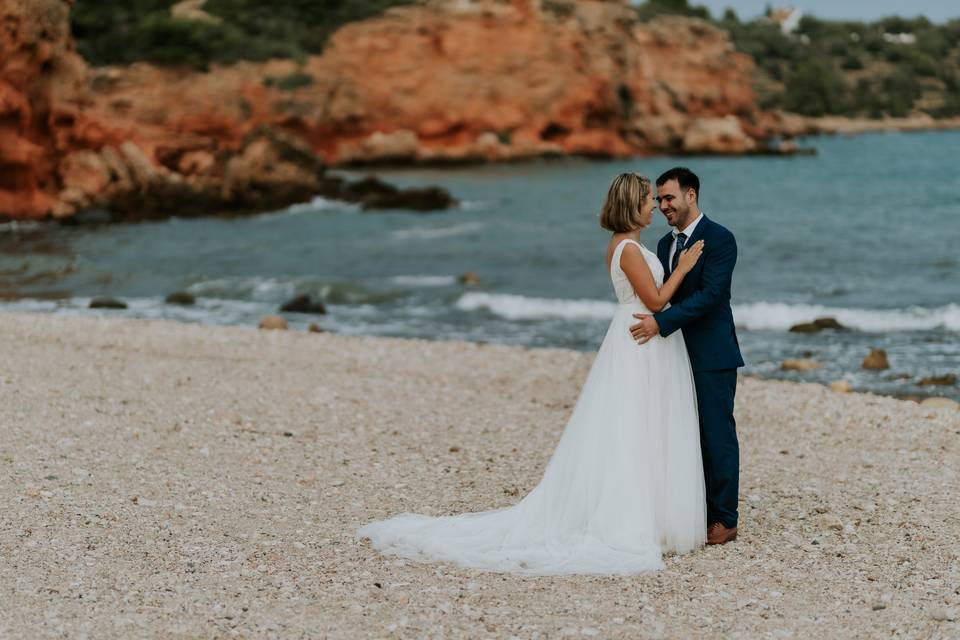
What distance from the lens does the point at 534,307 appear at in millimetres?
20422

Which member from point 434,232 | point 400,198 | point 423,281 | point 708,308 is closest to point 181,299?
point 423,281

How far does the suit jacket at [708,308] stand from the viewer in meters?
6.10

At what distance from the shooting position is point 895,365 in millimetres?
14602

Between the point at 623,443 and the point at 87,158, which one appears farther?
the point at 87,158

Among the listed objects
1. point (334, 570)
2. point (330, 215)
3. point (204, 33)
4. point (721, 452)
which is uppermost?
point (204, 33)

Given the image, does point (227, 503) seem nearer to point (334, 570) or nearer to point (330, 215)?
point (334, 570)

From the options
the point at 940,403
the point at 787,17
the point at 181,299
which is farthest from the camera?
the point at 787,17

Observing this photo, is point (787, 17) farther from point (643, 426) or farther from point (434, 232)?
point (643, 426)

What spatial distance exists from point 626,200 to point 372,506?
2871 millimetres

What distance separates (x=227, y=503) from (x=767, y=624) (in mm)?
3771

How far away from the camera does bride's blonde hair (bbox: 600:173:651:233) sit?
6043 millimetres

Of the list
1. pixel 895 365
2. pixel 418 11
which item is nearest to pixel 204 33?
pixel 418 11

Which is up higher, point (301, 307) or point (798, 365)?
point (798, 365)

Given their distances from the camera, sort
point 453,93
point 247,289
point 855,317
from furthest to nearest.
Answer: point 453,93 < point 247,289 < point 855,317
